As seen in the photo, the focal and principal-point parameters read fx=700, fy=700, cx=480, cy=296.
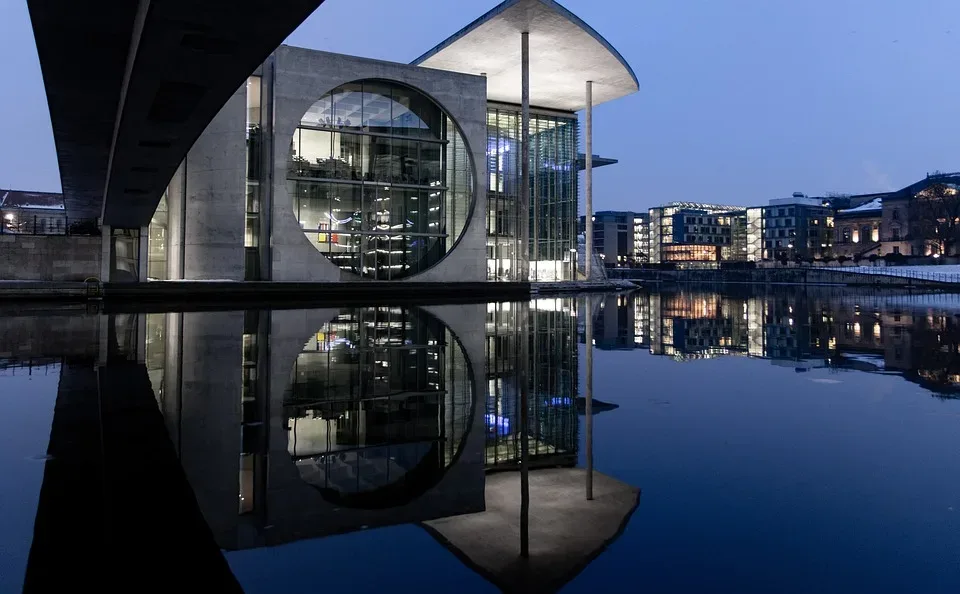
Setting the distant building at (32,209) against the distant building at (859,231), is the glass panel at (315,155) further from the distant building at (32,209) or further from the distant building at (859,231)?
the distant building at (859,231)

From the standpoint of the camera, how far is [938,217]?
293ft

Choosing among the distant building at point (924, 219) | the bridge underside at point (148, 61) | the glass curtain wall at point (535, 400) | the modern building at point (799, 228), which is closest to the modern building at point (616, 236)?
the modern building at point (799, 228)

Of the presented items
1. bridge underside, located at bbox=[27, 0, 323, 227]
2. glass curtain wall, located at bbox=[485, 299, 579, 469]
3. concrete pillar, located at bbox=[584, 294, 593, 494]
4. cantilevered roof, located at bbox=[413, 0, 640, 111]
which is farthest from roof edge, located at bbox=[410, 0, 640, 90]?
concrete pillar, located at bbox=[584, 294, 593, 494]

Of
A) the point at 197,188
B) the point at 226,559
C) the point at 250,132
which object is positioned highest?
the point at 250,132

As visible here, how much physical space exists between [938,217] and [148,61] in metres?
102

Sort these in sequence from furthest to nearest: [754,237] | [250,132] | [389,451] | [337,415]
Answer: [754,237] → [250,132] → [337,415] → [389,451]

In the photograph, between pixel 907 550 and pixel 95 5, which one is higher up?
pixel 95 5

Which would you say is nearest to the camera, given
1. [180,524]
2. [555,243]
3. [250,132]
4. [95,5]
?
[180,524]

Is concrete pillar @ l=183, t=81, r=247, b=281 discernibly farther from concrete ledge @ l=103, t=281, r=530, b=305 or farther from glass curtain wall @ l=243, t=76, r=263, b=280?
concrete ledge @ l=103, t=281, r=530, b=305

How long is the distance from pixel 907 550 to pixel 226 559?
9.88 feet

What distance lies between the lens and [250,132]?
113ft

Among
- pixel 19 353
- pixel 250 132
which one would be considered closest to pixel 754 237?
pixel 250 132

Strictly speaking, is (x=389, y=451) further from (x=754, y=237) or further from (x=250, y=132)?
(x=754, y=237)

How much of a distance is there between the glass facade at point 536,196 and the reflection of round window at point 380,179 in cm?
809
